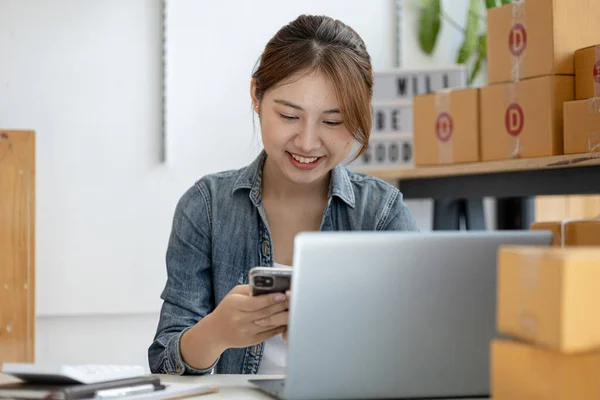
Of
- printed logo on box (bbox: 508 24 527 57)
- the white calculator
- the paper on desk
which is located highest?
printed logo on box (bbox: 508 24 527 57)

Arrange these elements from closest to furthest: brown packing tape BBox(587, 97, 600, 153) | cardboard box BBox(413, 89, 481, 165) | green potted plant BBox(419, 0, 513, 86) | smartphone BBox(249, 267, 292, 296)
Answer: smartphone BBox(249, 267, 292, 296)
brown packing tape BBox(587, 97, 600, 153)
cardboard box BBox(413, 89, 481, 165)
green potted plant BBox(419, 0, 513, 86)

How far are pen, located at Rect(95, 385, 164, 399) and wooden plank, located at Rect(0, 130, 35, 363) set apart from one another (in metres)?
2.03

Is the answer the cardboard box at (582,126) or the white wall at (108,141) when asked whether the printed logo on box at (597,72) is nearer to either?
the cardboard box at (582,126)

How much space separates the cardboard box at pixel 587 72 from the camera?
2.11 meters

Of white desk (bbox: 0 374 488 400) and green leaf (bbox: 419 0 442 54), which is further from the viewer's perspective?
green leaf (bbox: 419 0 442 54)

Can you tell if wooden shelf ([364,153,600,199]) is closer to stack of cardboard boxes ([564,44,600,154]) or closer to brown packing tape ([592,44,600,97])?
stack of cardboard boxes ([564,44,600,154])

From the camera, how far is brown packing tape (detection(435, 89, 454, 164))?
9.12ft

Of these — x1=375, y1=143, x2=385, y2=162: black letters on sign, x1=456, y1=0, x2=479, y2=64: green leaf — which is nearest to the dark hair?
x1=375, y1=143, x2=385, y2=162: black letters on sign

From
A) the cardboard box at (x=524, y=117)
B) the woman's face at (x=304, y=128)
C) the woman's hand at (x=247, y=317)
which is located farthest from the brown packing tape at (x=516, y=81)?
the woman's hand at (x=247, y=317)

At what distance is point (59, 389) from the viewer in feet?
3.03

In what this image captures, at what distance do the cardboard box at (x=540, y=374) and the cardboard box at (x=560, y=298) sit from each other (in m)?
0.02

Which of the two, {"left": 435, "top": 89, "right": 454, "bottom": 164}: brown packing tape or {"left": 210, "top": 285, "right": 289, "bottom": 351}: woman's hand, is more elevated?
{"left": 435, "top": 89, "right": 454, "bottom": 164}: brown packing tape

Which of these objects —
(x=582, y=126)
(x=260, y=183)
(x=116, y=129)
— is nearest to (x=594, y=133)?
(x=582, y=126)

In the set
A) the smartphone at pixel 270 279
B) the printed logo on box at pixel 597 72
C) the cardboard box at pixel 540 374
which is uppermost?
the printed logo on box at pixel 597 72
